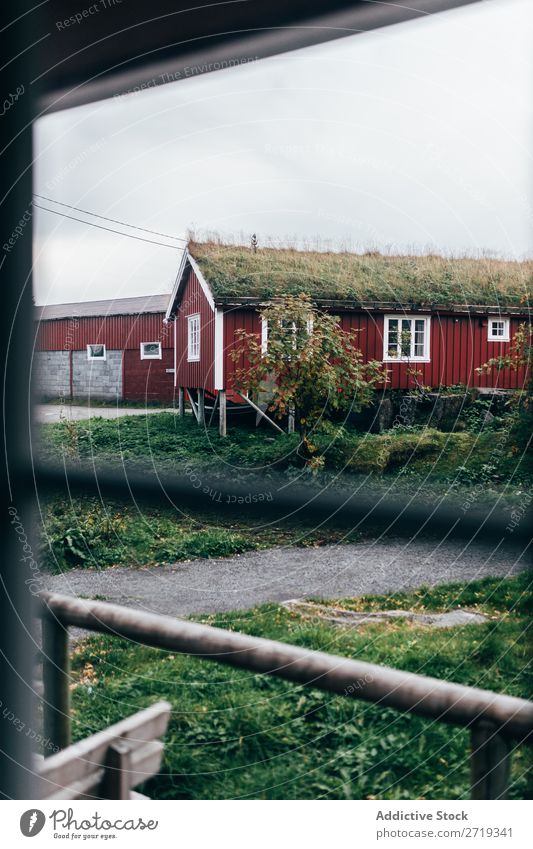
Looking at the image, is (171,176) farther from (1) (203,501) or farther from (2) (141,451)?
(1) (203,501)

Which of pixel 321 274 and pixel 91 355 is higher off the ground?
pixel 321 274

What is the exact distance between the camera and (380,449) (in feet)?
3.11

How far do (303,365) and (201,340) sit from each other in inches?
8.0

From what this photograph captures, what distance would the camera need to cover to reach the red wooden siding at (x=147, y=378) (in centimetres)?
104

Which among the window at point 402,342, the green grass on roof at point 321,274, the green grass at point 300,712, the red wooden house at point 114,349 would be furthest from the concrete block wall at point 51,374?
the green grass at point 300,712

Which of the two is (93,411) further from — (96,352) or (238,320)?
(238,320)

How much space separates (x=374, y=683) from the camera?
0.58 meters

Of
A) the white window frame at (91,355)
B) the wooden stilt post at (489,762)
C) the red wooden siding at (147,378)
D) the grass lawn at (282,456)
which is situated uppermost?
the white window frame at (91,355)

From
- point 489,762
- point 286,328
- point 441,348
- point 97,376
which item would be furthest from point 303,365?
point 489,762

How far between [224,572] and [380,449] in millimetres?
918

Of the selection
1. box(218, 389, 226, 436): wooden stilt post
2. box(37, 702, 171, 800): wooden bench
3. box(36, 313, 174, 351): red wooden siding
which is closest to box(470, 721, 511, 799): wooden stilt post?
box(37, 702, 171, 800): wooden bench

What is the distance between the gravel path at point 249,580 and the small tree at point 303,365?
21.3 inches

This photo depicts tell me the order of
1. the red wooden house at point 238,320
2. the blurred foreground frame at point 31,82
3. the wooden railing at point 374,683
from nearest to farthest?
the wooden railing at point 374,683 < the blurred foreground frame at point 31,82 < the red wooden house at point 238,320
